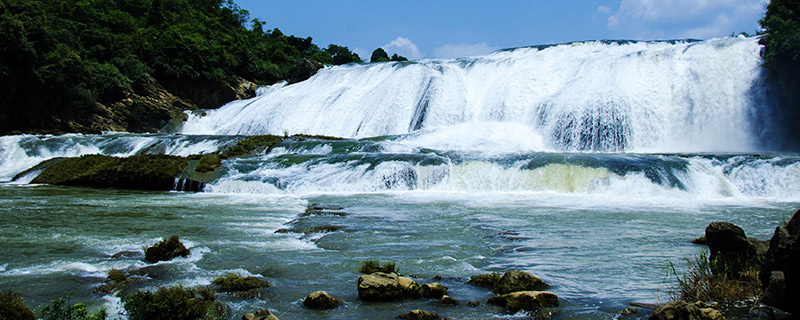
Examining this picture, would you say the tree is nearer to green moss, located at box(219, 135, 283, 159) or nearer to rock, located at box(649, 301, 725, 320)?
green moss, located at box(219, 135, 283, 159)

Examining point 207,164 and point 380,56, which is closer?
point 207,164

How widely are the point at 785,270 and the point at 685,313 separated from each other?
70cm

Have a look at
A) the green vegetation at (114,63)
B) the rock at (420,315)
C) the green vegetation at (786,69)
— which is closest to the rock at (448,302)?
the rock at (420,315)

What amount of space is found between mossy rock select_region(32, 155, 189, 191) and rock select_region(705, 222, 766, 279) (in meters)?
16.9

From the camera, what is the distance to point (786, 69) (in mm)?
25891

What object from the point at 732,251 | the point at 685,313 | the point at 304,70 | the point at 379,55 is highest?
the point at 379,55

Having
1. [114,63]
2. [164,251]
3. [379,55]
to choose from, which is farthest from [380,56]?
[164,251]

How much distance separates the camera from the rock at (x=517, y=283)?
5762mm

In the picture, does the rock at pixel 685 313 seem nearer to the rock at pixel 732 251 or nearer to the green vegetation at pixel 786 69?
the rock at pixel 732 251

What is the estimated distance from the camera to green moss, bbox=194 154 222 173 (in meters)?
19.5

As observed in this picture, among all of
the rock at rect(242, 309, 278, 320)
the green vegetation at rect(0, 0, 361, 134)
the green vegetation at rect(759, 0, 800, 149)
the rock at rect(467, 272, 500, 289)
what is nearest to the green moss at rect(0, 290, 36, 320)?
the rock at rect(242, 309, 278, 320)

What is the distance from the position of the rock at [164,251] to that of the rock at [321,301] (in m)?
2.67

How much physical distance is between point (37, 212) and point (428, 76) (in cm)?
2545

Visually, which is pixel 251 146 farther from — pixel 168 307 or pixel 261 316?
pixel 261 316
